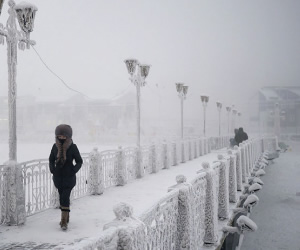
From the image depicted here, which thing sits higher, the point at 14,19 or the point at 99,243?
the point at 14,19

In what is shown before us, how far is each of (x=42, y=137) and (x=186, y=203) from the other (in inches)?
1984

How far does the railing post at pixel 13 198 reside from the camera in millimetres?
6695

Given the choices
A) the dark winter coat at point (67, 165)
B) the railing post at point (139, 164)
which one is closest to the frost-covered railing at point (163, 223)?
the dark winter coat at point (67, 165)

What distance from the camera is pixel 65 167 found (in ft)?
20.4

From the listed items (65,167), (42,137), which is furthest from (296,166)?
(42,137)

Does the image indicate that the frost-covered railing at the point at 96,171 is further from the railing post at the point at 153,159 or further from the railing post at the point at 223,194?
the railing post at the point at 223,194

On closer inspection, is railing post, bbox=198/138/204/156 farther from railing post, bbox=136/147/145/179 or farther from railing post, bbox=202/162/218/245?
railing post, bbox=202/162/218/245

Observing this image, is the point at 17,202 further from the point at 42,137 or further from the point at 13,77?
the point at 42,137

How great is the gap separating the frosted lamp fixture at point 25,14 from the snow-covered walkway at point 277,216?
860 cm

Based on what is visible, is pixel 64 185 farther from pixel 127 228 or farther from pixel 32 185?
pixel 127 228

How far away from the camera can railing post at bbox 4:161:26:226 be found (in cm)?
670

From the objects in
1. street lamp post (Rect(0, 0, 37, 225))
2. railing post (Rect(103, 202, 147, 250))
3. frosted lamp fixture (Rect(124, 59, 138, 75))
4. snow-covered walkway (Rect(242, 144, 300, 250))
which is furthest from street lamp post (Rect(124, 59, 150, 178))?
railing post (Rect(103, 202, 147, 250))

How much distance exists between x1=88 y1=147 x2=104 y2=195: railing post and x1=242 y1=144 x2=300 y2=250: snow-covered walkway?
4.77m

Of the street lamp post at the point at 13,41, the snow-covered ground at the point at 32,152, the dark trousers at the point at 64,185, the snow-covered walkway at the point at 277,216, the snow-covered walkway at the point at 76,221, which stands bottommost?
the snow-covered walkway at the point at 277,216
